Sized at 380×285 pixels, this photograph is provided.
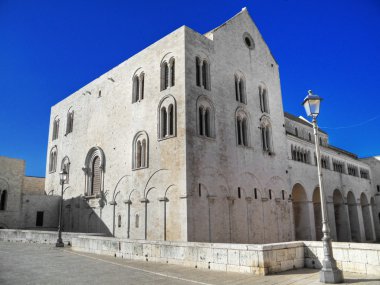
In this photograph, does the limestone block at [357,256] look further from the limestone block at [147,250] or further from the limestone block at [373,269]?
the limestone block at [147,250]

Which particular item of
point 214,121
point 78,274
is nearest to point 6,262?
point 78,274

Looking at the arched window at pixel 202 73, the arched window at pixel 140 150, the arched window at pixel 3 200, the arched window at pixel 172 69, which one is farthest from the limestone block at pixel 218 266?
the arched window at pixel 3 200

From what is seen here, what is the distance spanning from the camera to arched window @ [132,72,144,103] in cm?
2462

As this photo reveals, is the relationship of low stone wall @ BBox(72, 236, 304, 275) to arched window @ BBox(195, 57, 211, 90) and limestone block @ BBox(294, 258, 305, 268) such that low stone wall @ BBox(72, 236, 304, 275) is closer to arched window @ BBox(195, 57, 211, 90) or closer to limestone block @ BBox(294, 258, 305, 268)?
limestone block @ BBox(294, 258, 305, 268)

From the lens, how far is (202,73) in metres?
22.6

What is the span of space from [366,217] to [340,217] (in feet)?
26.1

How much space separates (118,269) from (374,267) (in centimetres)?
795

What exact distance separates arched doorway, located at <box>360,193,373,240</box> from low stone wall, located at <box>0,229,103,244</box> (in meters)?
37.2

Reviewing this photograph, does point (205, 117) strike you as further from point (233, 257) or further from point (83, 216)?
point (83, 216)

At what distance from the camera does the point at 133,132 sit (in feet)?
79.4

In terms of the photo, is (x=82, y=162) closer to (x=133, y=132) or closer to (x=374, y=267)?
(x=133, y=132)

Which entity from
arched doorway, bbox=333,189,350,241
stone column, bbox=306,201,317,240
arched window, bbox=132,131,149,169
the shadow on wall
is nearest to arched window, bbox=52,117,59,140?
the shadow on wall

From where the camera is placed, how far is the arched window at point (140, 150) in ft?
74.6

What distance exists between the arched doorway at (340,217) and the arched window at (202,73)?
77.6 ft
